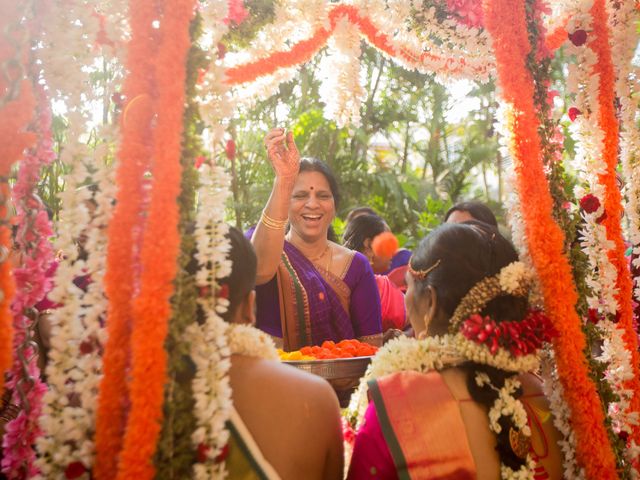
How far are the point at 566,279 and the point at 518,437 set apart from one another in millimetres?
596

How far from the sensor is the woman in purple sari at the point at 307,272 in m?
3.29

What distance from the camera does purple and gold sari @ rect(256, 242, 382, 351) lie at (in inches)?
140

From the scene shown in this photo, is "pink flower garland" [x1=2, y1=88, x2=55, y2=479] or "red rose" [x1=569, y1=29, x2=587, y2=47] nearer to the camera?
"pink flower garland" [x1=2, y1=88, x2=55, y2=479]

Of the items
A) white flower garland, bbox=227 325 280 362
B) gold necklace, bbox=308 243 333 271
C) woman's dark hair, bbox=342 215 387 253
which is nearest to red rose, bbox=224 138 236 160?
white flower garland, bbox=227 325 280 362

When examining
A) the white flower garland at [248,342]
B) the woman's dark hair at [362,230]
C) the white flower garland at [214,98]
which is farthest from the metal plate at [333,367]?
the woman's dark hair at [362,230]

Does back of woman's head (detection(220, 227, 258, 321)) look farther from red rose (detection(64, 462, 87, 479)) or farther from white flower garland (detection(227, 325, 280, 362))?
red rose (detection(64, 462, 87, 479))

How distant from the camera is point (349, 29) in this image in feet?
9.71

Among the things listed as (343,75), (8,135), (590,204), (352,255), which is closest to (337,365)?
(590,204)

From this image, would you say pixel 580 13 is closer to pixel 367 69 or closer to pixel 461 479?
pixel 461 479

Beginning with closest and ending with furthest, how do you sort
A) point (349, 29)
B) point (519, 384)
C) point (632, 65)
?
point (519, 384) < point (632, 65) < point (349, 29)

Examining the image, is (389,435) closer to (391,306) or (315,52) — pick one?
(315,52)

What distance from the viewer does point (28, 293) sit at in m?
1.83

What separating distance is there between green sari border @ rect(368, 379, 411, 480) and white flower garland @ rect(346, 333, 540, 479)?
8 centimetres

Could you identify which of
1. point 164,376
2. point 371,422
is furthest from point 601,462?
point 164,376
